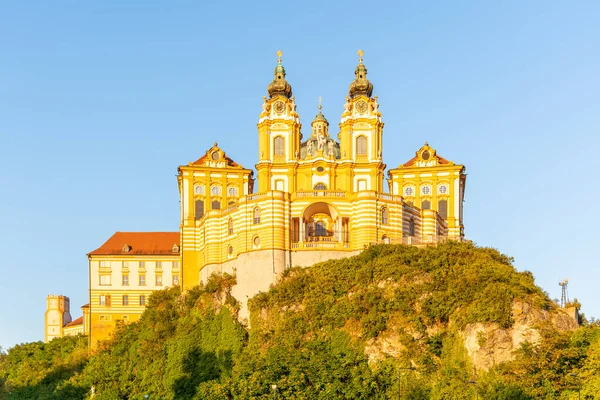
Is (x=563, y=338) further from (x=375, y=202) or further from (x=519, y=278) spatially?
(x=375, y=202)

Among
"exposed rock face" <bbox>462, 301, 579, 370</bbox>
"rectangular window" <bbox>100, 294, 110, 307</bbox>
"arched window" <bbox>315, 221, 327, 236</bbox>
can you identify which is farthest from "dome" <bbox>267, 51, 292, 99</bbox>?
"exposed rock face" <bbox>462, 301, 579, 370</bbox>

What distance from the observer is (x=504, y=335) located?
71812 millimetres

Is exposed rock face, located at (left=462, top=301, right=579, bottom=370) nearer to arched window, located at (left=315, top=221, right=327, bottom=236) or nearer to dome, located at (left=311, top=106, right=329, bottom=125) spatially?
arched window, located at (left=315, top=221, right=327, bottom=236)

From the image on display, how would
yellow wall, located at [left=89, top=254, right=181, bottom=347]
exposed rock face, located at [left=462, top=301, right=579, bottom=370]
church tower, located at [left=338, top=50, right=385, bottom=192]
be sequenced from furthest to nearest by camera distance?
1. yellow wall, located at [left=89, top=254, right=181, bottom=347]
2. church tower, located at [left=338, top=50, right=385, bottom=192]
3. exposed rock face, located at [left=462, top=301, right=579, bottom=370]

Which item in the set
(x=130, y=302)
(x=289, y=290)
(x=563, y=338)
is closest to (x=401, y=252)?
(x=289, y=290)

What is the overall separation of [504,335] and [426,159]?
3304cm

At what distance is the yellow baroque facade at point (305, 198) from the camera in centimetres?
8553

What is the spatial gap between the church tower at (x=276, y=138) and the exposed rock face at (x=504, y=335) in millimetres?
30049

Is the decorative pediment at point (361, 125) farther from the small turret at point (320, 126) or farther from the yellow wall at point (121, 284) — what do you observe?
the yellow wall at point (121, 284)

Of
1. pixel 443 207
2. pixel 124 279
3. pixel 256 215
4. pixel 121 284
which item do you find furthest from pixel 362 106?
pixel 121 284

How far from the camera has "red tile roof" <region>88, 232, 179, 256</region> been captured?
104312 mm

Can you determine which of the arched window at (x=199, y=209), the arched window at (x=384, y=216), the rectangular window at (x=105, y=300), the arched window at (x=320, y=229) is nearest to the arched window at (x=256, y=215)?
the arched window at (x=320, y=229)

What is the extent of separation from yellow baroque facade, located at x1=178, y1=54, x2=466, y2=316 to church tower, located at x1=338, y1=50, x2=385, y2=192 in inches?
4.0

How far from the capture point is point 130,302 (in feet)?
337
